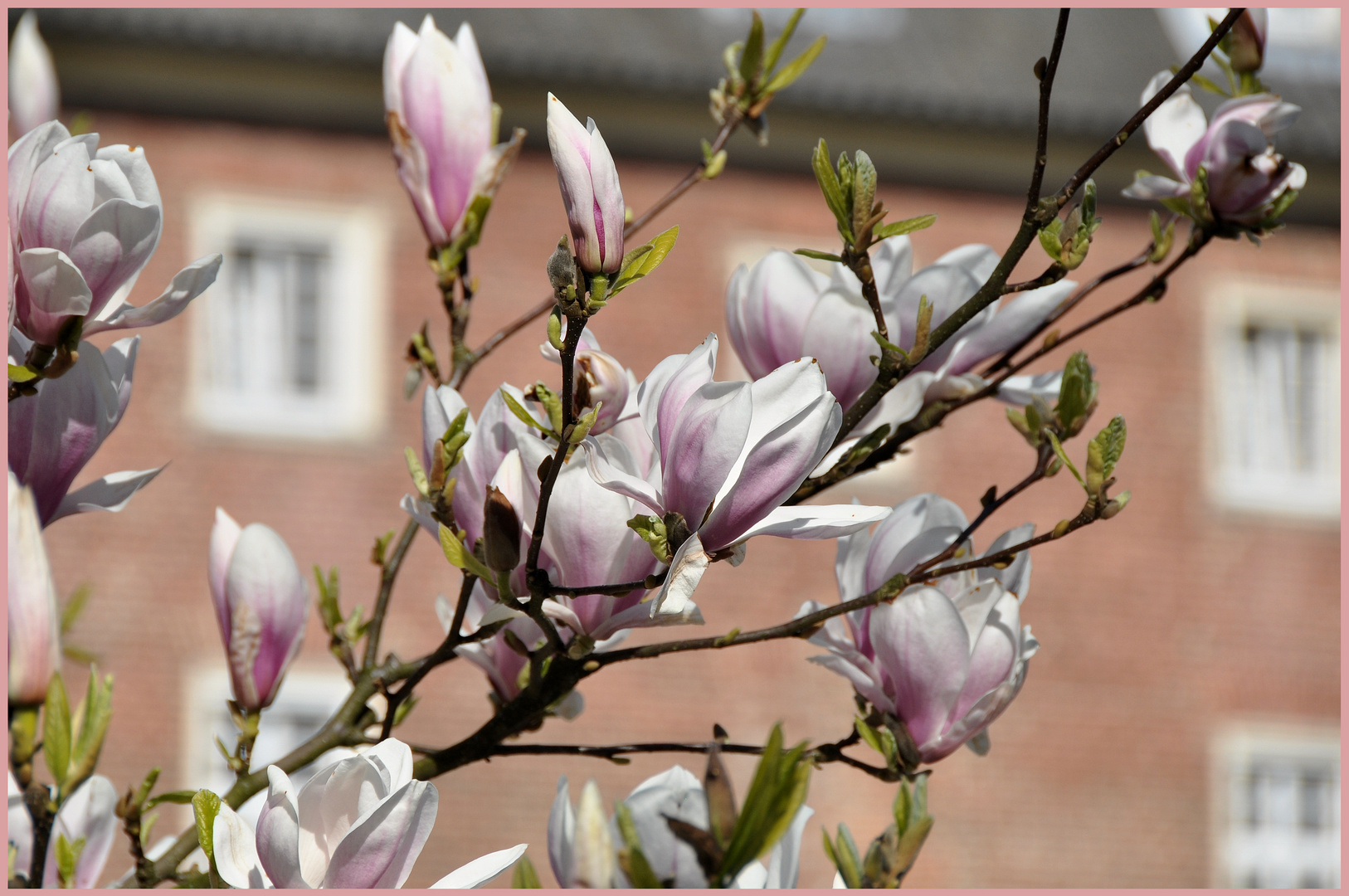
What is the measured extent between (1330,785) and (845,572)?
9.69 m

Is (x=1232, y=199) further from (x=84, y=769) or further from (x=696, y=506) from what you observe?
(x=84, y=769)

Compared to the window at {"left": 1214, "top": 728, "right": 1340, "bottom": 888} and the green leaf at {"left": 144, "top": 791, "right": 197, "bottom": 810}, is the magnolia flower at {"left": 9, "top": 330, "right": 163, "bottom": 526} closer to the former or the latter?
the green leaf at {"left": 144, "top": 791, "right": 197, "bottom": 810}

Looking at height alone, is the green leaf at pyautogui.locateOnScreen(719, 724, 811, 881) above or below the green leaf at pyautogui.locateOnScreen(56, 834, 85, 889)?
above

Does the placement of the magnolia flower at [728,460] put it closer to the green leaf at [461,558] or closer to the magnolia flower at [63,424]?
the green leaf at [461,558]

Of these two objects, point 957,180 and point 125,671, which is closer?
point 125,671

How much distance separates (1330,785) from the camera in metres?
9.35

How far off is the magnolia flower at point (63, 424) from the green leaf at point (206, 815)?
0.23m

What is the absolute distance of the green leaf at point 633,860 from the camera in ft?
2.17

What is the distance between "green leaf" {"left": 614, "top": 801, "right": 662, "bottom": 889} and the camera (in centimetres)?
66

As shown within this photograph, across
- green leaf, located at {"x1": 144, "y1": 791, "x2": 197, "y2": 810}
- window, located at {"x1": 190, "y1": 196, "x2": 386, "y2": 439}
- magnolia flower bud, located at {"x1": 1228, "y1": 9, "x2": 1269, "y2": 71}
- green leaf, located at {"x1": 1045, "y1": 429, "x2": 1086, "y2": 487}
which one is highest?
window, located at {"x1": 190, "y1": 196, "x2": 386, "y2": 439}

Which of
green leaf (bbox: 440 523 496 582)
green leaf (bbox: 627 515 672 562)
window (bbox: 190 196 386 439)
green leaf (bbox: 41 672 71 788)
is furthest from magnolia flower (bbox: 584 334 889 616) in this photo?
window (bbox: 190 196 386 439)

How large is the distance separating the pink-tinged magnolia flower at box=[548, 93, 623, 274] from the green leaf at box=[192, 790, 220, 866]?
37cm

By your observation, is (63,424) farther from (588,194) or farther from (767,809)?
(767,809)

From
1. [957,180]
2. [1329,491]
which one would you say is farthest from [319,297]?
[1329,491]
